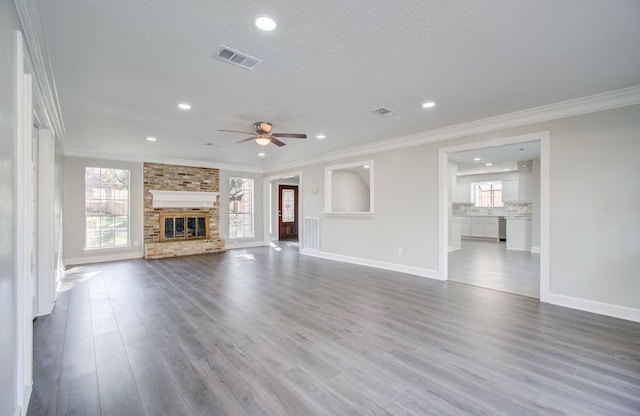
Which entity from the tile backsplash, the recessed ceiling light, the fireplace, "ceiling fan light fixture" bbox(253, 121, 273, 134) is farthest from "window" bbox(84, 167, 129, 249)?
the tile backsplash

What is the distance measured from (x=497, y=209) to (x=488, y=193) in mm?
931

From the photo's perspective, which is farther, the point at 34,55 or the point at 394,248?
the point at 394,248

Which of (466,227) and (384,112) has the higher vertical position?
(384,112)

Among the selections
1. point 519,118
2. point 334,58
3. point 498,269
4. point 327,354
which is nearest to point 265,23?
point 334,58

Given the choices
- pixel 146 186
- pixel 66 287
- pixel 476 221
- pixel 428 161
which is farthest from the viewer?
pixel 476 221

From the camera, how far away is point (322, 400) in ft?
6.06

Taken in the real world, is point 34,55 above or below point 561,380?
above

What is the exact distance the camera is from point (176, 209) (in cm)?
763

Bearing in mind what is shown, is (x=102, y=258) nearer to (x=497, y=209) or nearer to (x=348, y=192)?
(x=348, y=192)

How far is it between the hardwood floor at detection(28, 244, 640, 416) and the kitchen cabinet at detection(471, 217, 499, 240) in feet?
23.7

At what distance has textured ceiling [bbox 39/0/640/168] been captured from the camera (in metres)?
1.91

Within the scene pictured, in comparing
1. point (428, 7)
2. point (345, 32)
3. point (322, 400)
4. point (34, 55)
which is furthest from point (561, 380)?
point (34, 55)

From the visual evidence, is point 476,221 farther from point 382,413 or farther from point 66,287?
point 66,287

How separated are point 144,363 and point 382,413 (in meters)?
1.86
